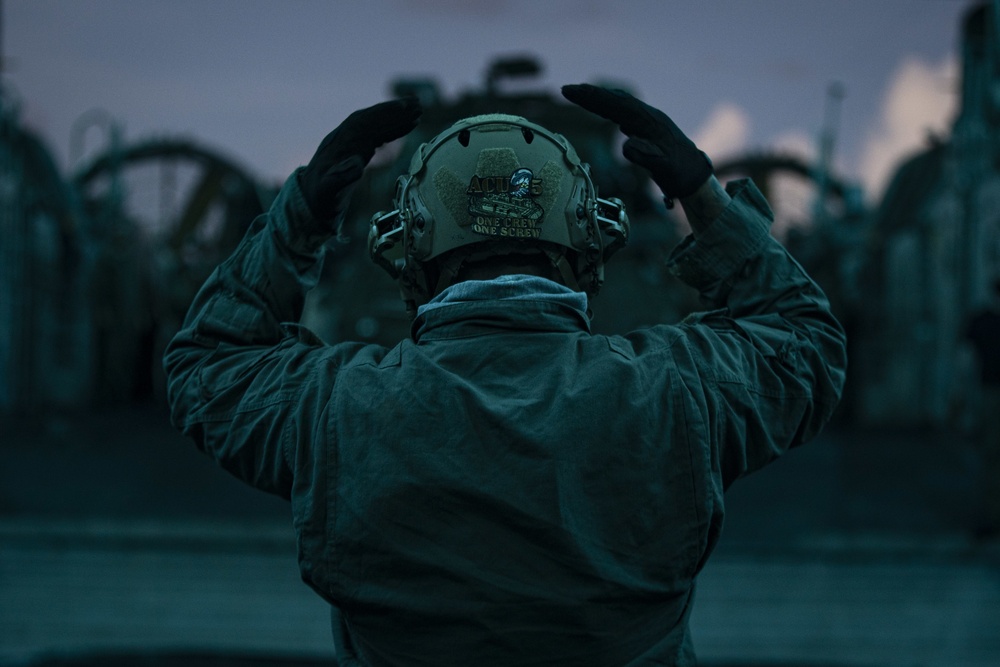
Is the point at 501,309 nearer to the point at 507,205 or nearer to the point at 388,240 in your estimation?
the point at 507,205

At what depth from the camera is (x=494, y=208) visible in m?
1.56

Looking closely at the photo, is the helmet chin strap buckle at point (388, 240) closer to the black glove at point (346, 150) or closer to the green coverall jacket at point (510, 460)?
the black glove at point (346, 150)

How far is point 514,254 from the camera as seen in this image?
5.23 feet

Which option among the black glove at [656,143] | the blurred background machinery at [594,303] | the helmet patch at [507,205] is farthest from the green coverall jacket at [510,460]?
the blurred background machinery at [594,303]

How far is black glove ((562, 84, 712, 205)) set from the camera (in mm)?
1632

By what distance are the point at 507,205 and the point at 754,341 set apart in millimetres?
408

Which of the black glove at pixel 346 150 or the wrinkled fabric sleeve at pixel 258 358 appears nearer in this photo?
the wrinkled fabric sleeve at pixel 258 358

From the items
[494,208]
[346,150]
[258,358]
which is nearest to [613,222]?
[494,208]

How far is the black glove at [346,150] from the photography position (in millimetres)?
1643

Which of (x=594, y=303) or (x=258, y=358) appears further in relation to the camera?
(x=594, y=303)

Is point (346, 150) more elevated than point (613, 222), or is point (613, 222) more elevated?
point (346, 150)

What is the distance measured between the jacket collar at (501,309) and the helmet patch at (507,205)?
0.24 feet

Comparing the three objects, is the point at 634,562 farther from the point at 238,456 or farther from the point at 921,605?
the point at 921,605

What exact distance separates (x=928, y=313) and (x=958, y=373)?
4.87ft
